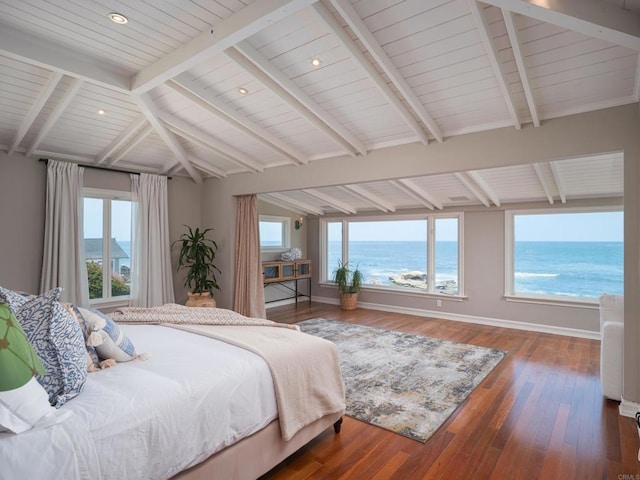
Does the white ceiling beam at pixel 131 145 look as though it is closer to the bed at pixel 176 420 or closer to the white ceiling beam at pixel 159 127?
the white ceiling beam at pixel 159 127

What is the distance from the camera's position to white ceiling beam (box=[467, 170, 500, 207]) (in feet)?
14.8

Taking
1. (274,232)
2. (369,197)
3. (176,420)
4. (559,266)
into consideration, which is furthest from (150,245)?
(559,266)

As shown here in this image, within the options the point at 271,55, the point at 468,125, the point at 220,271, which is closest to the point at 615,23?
the point at 468,125

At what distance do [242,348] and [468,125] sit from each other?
274 cm

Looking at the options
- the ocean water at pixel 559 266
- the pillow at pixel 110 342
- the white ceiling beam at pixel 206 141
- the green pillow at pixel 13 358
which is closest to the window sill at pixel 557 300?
the ocean water at pixel 559 266

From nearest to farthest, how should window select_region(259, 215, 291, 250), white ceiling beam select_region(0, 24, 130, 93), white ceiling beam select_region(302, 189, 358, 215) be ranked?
white ceiling beam select_region(0, 24, 130, 93) < white ceiling beam select_region(302, 189, 358, 215) < window select_region(259, 215, 291, 250)

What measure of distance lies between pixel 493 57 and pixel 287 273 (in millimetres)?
5612

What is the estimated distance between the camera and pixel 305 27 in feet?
7.91

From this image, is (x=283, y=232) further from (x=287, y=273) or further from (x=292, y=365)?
Answer: (x=292, y=365)

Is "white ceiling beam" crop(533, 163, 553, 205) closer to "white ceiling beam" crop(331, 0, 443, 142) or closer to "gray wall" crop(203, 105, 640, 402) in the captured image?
"gray wall" crop(203, 105, 640, 402)

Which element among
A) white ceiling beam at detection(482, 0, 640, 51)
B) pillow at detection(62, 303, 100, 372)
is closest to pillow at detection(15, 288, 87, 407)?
pillow at detection(62, 303, 100, 372)

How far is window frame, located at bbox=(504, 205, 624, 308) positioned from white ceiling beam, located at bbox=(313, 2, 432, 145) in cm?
298

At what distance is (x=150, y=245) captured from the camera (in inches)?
204

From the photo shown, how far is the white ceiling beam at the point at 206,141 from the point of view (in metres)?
3.97
